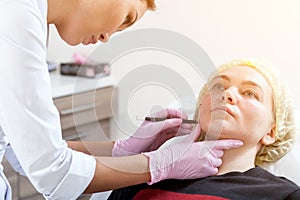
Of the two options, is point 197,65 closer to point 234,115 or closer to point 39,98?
point 234,115

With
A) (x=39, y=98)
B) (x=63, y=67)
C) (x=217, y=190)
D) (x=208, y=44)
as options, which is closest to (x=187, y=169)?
(x=217, y=190)

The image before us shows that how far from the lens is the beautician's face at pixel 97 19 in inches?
43.5

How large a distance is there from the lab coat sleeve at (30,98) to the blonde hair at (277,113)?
0.55 meters

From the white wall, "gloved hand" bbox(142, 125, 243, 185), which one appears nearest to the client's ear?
"gloved hand" bbox(142, 125, 243, 185)

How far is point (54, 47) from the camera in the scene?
2.92m

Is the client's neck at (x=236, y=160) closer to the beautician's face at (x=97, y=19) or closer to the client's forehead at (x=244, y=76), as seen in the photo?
the client's forehead at (x=244, y=76)

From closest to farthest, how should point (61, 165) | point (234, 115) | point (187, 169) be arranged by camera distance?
point (61, 165), point (187, 169), point (234, 115)

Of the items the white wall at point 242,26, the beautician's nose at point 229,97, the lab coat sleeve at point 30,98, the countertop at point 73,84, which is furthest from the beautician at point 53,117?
the countertop at point 73,84

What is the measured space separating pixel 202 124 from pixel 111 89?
1331mm

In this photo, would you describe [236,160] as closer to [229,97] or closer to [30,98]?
[229,97]

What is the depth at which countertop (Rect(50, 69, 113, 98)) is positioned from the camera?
2378 mm

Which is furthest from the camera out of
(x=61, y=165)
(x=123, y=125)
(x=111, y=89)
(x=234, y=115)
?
(x=111, y=89)

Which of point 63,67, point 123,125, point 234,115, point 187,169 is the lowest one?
point 63,67

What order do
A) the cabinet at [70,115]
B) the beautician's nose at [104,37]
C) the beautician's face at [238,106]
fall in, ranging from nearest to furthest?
the beautician's nose at [104,37] → the beautician's face at [238,106] → the cabinet at [70,115]
